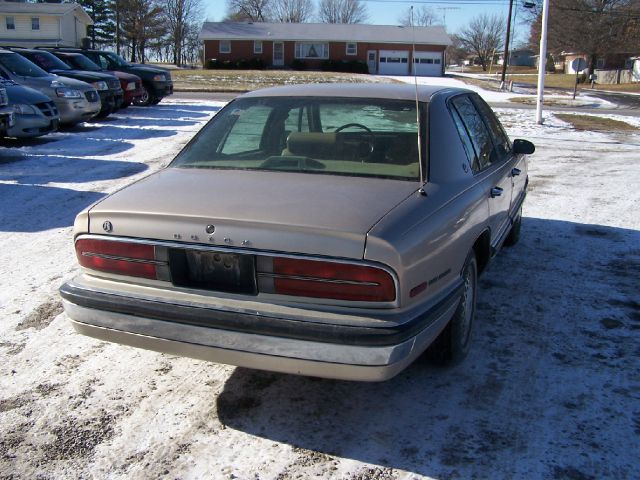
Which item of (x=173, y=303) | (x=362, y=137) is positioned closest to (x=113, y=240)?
(x=173, y=303)

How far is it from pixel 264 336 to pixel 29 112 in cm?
1044

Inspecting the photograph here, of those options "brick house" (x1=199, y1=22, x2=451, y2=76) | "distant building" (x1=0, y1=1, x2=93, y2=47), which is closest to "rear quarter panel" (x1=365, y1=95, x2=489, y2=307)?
"distant building" (x1=0, y1=1, x2=93, y2=47)

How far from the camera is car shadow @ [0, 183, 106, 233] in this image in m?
6.68

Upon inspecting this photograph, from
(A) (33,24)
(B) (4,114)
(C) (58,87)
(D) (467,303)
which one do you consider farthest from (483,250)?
(A) (33,24)

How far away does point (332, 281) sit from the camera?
9.23 feet

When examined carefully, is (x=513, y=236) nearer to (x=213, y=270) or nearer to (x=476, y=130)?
(x=476, y=130)

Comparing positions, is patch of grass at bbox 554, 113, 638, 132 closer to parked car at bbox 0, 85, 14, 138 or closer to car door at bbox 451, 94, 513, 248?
parked car at bbox 0, 85, 14, 138

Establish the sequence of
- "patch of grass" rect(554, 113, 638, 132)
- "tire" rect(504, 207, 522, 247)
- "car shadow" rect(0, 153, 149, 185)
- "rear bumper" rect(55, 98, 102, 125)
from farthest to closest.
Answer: "patch of grass" rect(554, 113, 638, 132) < "rear bumper" rect(55, 98, 102, 125) < "car shadow" rect(0, 153, 149, 185) < "tire" rect(504, 207, 522, 247)

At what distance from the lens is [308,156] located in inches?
150

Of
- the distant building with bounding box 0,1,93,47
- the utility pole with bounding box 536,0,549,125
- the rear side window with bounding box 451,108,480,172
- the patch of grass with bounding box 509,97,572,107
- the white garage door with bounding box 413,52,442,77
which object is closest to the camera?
the rear side window with bounding box 451,108,480,172

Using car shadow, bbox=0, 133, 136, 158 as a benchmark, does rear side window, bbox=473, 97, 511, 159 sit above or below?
above

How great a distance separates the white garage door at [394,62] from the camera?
5891 centimetres

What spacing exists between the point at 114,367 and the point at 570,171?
9.23 meters

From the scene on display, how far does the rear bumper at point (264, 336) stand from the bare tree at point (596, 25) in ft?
181
